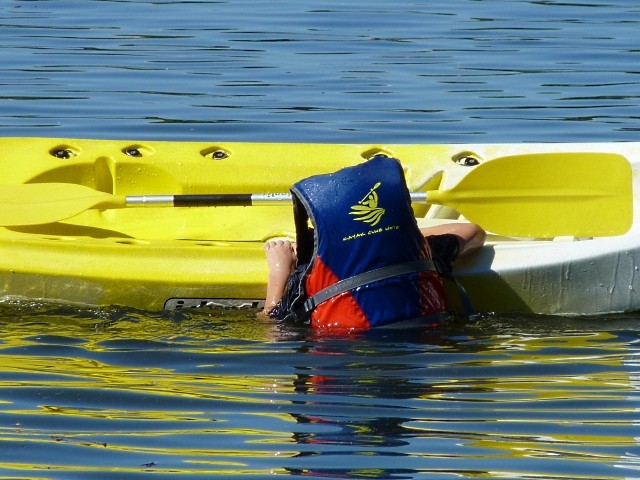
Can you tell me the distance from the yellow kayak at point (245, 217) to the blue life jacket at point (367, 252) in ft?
1.27

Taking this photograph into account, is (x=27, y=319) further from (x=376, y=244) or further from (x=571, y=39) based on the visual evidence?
(x=571, y=39)

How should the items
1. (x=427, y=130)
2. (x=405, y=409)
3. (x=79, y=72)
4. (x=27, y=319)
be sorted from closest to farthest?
1. (x=405, y=409)
2. (x=27, y=319)
3. (x=427, y=130)
4. (x=79, y=72)

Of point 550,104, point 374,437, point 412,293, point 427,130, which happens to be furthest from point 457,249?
point 550,104

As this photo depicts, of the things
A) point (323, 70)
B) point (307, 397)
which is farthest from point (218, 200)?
point (323, 70)

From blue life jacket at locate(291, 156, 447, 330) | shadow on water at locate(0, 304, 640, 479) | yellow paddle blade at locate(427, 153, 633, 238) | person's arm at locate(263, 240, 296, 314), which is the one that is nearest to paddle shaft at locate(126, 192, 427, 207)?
yellow paddle blade at locate(427, 153, 633, 238)

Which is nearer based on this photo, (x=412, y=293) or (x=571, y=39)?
(x=412, y=293)

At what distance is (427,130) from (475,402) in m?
4.22

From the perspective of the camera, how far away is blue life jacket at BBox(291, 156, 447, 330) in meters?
4.54

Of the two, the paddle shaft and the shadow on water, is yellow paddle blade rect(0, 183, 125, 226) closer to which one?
the paddle shaft

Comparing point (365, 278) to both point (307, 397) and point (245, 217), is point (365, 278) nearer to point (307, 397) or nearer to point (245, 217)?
point (307, 397)

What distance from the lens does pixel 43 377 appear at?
409 cm

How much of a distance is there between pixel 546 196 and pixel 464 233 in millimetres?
478

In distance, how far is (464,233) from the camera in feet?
16.3

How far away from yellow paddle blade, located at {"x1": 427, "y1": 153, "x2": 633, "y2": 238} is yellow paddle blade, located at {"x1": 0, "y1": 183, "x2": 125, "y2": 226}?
129 centimetres
